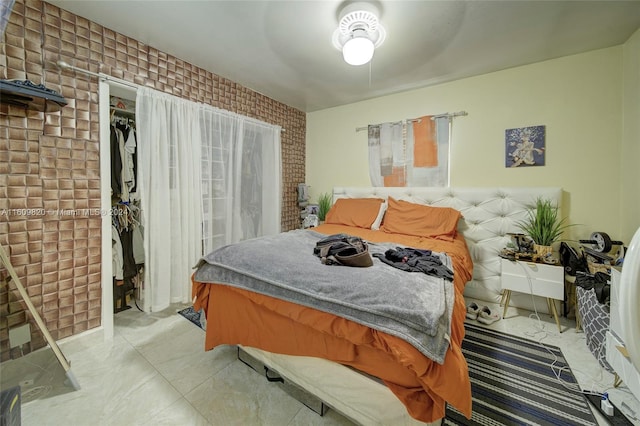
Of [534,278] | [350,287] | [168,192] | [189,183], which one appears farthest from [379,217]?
[168,192]

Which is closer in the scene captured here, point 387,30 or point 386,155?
point 387,30

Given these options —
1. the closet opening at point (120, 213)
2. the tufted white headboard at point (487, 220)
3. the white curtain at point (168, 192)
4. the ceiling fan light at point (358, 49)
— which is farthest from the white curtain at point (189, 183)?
the tufted white headboard at point (487, 220)

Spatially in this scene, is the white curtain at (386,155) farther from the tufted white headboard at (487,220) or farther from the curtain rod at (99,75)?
the curtain rod at (99,75)

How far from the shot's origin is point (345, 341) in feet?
3.47

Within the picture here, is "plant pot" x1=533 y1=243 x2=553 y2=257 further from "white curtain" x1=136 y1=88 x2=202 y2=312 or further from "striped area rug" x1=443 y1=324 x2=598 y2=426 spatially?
"white curtain" x1=136 y1=88 x2=202 y2=312

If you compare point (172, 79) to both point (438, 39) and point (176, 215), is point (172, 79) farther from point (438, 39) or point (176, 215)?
point (438, 39)

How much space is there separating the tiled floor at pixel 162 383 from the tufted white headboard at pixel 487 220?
1.95 feet

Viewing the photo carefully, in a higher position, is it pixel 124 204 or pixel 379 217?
pixel 124 204

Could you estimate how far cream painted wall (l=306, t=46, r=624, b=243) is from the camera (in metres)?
2.04

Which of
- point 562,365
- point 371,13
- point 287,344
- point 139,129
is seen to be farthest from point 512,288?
point 139,129

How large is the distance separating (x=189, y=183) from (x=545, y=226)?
326 cm

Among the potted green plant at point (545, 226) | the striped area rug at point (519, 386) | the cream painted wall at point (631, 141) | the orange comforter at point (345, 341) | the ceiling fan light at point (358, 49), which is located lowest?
the striped area rug at point (519, 386)

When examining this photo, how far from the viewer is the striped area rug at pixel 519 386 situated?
122cm

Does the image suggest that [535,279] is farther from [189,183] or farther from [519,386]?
[189,183]
